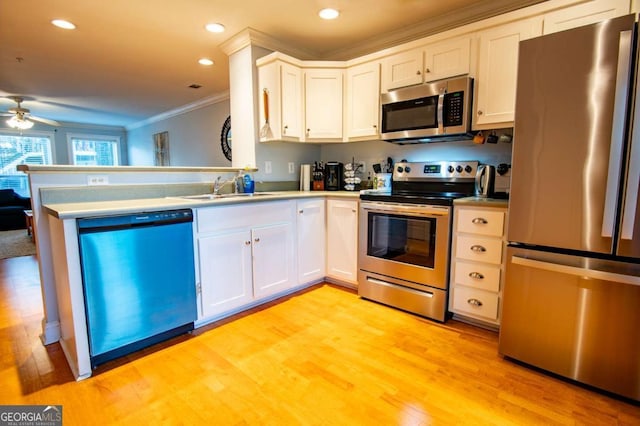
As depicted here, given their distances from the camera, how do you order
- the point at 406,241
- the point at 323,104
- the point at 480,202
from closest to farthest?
the point at 480,202 → the point at 406,241 → the point at 323,104

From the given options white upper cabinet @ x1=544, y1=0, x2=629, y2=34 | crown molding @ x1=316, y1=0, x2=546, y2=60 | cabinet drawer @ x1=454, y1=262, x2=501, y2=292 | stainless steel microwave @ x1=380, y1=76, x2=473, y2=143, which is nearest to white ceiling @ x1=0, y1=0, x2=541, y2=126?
crown molding @ x1=316, y1=0, x2=546, y2=60

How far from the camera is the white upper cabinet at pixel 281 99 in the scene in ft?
9.38

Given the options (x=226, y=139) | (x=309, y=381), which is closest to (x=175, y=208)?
(x=309, y=381)

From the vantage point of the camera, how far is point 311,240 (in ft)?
9.52

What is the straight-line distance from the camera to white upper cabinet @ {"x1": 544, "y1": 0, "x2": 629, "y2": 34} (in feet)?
5.96

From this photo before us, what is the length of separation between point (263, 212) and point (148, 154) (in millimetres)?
6522

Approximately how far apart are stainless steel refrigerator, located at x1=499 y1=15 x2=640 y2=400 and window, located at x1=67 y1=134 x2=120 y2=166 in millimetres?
9196

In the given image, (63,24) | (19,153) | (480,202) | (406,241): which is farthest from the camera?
(19,153)

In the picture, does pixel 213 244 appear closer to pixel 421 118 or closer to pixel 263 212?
pixel 263 212

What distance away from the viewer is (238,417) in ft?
4.59

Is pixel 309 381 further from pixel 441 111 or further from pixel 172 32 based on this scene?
pixel 172 32

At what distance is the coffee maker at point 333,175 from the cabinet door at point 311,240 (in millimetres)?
472

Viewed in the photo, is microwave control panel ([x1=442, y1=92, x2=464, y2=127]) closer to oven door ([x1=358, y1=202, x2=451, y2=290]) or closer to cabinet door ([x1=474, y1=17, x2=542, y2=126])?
cabinet door ([x1=474, y1=17, x2=542, y2=126])

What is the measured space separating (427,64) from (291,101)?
4.04 feet
